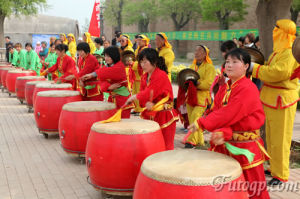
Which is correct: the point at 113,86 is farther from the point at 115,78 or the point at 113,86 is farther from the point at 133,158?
the point at 133,158

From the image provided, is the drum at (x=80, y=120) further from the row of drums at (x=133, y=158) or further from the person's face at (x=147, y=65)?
the person's face at (x=147, y=65)

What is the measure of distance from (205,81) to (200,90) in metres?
0.20

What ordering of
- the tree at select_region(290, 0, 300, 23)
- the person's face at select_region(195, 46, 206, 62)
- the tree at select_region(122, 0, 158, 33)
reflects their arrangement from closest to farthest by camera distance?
the person's face at select_region(195, 46, 206, 62) < the tree at select_region(290, 0, 300, 23) < the tree at select_region(122, 0, 158, 33)

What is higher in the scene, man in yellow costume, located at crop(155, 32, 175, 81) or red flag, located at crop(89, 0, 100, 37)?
red flag, located at crop(89, 0, 100, 37)

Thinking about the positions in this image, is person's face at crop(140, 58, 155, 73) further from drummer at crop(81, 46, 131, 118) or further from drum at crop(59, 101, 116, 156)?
drummer at crop(81, 46, 131, 118)

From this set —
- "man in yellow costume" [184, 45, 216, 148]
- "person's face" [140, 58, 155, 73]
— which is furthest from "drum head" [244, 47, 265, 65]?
"man in yellow costume" [184, 45, 216, 148]

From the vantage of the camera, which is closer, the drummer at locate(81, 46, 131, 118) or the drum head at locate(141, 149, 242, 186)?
the drum head at locate(141, 149, 242, 186)

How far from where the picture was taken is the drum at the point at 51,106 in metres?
6.15

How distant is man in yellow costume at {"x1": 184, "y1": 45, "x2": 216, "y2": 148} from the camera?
579 cm

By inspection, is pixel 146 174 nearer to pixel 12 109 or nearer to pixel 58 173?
pixel 58 173

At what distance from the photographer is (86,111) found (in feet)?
15.8

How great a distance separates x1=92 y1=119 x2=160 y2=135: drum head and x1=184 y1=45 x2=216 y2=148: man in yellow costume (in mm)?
2081

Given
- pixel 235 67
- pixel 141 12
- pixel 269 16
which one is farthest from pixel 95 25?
pixel 141 12

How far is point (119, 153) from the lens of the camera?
3520 mm
